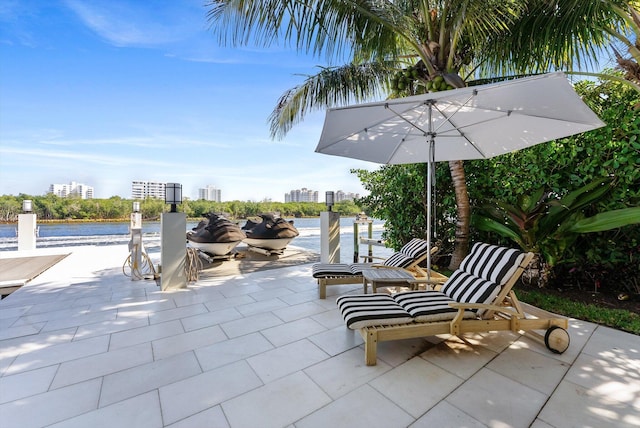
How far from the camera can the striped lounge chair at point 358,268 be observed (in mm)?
4465

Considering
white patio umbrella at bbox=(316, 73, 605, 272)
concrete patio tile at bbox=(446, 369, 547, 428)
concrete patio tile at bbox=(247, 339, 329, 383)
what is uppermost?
white patio umbrella at bbox=(316, 73, 605, 272)

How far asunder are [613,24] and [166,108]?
1867cm

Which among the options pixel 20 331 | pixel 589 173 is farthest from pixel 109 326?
pixel 589 173

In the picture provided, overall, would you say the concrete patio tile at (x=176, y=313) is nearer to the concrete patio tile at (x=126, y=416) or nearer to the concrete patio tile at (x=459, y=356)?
the concrete patio tile at (x=126, y=416)

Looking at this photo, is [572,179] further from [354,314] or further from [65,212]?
[65,212]

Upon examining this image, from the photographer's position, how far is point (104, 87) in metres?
12.8

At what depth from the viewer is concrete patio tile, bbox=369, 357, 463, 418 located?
203 centimetres

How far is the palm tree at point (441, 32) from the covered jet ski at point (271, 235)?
4.50 metres

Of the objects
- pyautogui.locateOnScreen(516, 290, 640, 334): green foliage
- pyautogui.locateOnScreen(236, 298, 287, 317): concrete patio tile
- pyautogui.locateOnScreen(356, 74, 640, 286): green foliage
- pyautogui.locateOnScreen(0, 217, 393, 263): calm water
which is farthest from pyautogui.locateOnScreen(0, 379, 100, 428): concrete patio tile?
pyautogui.locateOnScreen(0, 217, 393, 263): calm water

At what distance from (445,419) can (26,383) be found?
333cm

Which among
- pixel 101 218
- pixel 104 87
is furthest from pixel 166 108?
pixel 101 218

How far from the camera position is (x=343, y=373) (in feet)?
7.91

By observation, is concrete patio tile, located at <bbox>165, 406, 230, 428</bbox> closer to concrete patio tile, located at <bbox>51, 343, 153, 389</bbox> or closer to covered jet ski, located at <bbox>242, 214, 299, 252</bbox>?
concrete patio tile, located at <bbox>51, 343, 153, 389</bbox>

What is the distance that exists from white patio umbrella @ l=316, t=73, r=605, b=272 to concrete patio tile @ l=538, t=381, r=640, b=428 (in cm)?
225
